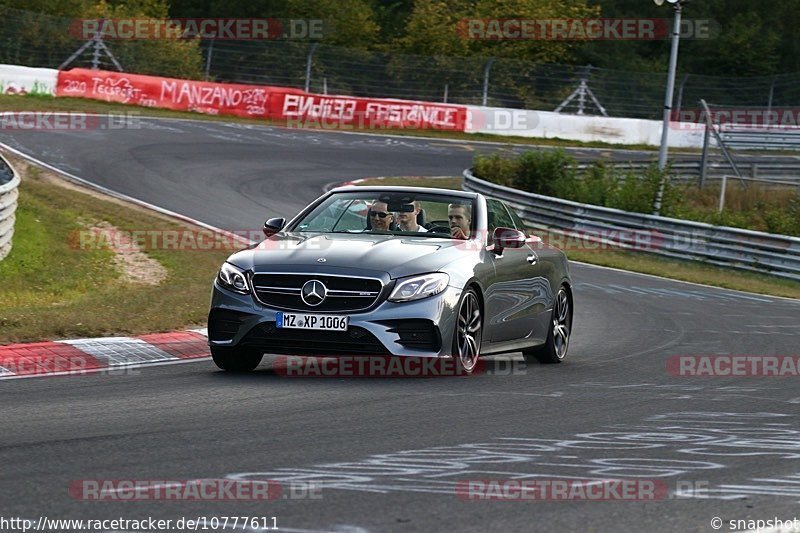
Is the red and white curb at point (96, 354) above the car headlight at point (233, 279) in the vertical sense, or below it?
below

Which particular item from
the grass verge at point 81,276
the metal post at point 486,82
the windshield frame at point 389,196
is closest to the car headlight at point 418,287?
the windshield frame at point 389,196

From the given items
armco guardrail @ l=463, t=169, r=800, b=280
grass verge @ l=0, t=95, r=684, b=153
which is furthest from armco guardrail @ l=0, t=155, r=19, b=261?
grass verge @ l=0, t=95, r=684, b=153

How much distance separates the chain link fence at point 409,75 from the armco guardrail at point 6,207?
2493cm

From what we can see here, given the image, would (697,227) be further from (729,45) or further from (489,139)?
(729,45)

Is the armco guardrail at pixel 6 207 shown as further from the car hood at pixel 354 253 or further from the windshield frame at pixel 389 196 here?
the car hood at pixel 354 253

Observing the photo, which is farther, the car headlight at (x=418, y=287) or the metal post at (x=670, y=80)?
the metal post at (x=670, y=80)

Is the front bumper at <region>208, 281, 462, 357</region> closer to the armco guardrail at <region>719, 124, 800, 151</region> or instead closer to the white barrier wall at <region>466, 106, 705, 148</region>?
the armco guardrail at <region>719, 124, 800, 151</region>

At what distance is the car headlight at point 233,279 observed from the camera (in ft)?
32.2

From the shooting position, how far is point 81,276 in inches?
690

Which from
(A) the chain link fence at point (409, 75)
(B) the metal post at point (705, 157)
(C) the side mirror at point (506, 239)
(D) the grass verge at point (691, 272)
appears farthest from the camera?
(A) the chain link fence at point (409, 75)

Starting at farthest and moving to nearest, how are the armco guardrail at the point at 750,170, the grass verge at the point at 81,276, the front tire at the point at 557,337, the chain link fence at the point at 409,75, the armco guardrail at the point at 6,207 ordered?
the chain link fence at the point at 409,75
the armco guardrail at the point at 750,170
the armco guardrail at the point at 6,207
the front tire at the point at 557,337
the grass verge at the point at 81,276

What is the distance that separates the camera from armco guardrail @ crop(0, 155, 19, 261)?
55.3 feet

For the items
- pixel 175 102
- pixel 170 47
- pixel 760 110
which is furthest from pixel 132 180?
pixel 760 110

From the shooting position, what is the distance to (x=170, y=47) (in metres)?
44.4
